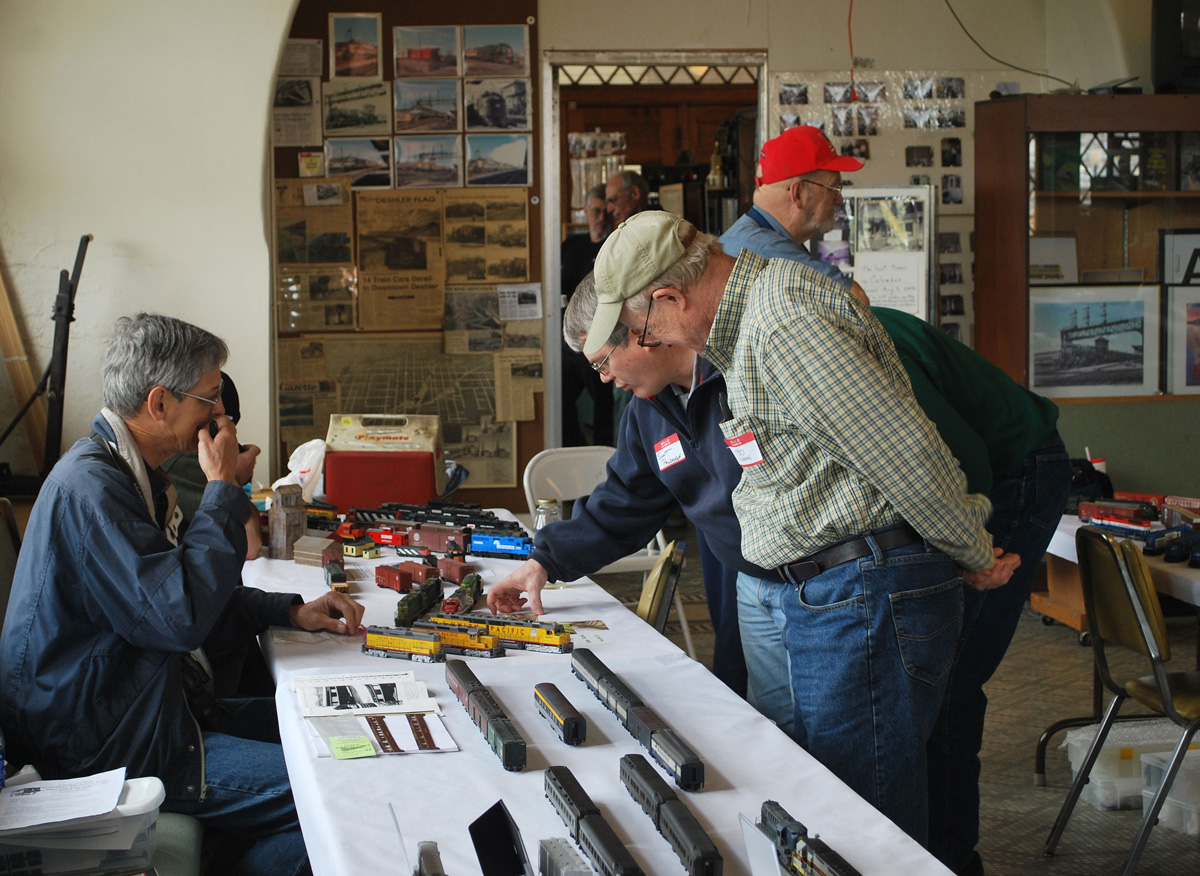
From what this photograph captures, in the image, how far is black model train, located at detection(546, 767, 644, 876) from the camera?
1.18 m

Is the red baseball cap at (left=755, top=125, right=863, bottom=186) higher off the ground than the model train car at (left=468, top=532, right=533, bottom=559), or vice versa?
the red baseball cap at (left=755, top=125, right=863, bottom=186)

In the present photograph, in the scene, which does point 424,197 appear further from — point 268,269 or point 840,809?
point 840,809

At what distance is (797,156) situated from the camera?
11.2ft

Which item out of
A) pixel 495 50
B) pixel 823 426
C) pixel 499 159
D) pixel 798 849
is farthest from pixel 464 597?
pixel 495 50

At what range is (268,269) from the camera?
488 centimetres

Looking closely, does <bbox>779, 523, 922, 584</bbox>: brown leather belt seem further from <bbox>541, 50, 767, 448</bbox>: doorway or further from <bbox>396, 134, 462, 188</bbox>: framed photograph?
<bbox>541, 50, 767, 448</bbox>: doorway

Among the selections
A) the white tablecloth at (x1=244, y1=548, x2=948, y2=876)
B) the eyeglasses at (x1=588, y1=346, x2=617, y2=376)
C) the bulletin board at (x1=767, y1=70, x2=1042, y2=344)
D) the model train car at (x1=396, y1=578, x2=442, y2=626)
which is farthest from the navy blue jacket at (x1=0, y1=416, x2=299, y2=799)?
the bulletin board at (x1=767, y1=70, x2=1042, y2=344)

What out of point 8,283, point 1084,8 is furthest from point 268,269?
point 1084,8

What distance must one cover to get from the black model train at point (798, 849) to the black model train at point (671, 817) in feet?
0.23

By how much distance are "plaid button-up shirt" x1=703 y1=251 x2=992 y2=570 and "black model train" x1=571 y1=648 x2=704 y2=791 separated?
343mm

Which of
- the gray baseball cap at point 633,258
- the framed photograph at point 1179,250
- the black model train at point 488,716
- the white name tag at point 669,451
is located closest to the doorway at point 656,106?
the framed photograph at point 1179,250

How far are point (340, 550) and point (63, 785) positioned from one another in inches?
57.7

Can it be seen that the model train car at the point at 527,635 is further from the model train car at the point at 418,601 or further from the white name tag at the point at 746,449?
the white name tag at the point at 746,449

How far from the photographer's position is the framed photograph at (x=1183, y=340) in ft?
20.0
